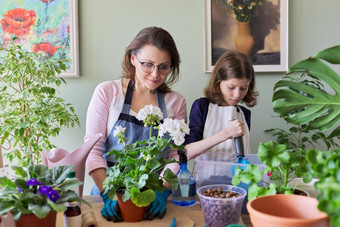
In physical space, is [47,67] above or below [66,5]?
below

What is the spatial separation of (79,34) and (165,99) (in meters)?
1.00

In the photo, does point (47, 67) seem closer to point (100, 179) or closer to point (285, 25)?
point (100, 179)

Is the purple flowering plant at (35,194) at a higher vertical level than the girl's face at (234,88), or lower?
lower

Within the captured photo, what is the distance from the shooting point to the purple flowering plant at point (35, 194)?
721mm

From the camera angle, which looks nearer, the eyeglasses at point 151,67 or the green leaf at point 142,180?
the green leaf at point 142,180

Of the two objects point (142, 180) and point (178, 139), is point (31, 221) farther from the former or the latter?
point (178, 139)

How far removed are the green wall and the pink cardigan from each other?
0.63 m

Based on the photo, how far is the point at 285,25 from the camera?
2.19m

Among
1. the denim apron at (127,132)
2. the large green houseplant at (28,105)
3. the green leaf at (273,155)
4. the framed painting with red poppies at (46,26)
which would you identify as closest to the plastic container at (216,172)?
the green leaf at (273,155)

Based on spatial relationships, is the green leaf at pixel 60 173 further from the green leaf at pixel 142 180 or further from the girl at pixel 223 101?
Result: the girl at pixel 223 101

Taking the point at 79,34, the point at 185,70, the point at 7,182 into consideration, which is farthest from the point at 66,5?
the point at 7,182

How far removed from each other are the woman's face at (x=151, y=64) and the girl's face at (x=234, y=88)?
322 millimetres

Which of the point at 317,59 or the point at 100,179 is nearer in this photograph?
the point at 317,59

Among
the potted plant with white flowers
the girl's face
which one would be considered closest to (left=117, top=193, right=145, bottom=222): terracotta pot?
the potted plant with white flowers
